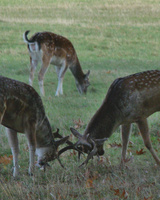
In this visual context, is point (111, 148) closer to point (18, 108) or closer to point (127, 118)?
point (127, 118)

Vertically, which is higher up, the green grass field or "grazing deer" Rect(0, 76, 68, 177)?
"grazing deer" Rect(0, 76, 68, 177)

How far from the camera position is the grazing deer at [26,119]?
4871mm

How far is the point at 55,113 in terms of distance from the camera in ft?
27.2

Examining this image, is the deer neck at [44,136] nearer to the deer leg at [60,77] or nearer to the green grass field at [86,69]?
the green grass field at [86,69]

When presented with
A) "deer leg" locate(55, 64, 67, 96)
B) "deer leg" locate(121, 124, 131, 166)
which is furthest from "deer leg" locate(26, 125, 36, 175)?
"deer leg" locate(55, 64, 67, 96)

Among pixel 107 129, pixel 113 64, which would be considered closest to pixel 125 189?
pixel 107 129

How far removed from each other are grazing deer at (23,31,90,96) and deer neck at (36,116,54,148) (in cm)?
567

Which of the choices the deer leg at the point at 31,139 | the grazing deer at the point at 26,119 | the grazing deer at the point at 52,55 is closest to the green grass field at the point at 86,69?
the deer leg at the point at 31,139

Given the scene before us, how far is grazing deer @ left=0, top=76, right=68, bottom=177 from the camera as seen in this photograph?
4871mm

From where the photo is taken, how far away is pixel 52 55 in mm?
11789

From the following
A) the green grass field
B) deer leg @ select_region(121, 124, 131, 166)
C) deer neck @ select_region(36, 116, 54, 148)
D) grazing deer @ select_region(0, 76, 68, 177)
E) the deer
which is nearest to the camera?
the green grass field

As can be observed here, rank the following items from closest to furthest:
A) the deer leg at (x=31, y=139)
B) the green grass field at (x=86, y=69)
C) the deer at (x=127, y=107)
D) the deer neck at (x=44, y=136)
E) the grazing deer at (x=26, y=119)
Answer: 1. the green grass field at (x=86, y=69)
2. the grazing deer at (x=26, y=119)
3. the deer leg at (x=31, y=139)
4. the deer neck at (x=44, y=136)
5. the deer at (x=127, y=107)

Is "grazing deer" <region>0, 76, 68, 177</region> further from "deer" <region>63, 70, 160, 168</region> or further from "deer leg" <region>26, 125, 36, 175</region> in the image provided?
"deer" <region>63, 70, 160, 168</region>

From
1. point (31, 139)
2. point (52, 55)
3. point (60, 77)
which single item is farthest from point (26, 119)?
point (52, 55)
